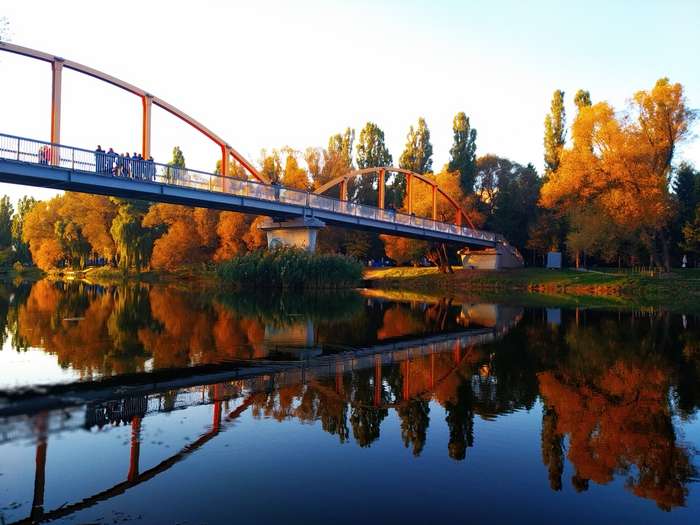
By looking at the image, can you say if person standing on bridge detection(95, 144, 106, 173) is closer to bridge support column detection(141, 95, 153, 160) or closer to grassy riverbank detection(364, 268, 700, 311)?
bridge support column detection(141, 95, 153, 160)

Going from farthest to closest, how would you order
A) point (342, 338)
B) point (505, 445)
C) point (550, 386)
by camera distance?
point (342, 338)
point (550, 386)
point (505, 445)

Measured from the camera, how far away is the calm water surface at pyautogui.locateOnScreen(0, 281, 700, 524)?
620 centimetres

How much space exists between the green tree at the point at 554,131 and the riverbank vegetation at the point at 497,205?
0.36 feet

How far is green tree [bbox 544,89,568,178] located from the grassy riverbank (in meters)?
14.8

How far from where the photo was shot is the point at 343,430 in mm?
8828

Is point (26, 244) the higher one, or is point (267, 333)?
point (26, 244)

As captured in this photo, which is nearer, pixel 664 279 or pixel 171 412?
pixel 171 412

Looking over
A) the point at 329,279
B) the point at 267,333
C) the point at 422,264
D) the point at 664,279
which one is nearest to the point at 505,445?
the point at 267,333

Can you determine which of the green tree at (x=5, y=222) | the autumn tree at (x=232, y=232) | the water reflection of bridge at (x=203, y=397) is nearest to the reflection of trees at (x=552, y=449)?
the water reflection of bridge at (x=203, y=397)

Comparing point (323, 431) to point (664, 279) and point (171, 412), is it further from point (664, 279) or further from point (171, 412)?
point (664, 279)

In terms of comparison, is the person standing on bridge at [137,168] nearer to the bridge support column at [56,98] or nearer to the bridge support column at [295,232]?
the bridge support column at [56,98]

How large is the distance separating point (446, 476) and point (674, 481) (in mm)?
2731

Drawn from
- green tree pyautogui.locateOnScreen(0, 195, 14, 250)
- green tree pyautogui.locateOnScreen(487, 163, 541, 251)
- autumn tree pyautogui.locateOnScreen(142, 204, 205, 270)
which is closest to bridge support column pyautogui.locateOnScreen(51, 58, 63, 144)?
autumn tree pyautogui.locateOnScreen(142, 204, 205, 270)

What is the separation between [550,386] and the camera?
12023mm
